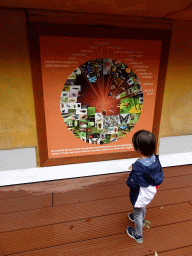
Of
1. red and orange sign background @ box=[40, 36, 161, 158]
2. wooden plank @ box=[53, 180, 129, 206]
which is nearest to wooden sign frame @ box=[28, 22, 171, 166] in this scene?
red and orange sign background @ box=[40, 36, 161, 158]

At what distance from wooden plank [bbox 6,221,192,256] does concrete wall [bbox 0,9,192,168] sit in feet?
4.40

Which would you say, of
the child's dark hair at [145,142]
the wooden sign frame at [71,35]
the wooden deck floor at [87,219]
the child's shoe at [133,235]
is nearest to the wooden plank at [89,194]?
the wooden deck floor at [87,219]

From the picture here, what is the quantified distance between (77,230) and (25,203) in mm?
808

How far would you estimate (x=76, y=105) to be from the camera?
2379mm

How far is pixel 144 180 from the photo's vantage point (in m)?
1.44

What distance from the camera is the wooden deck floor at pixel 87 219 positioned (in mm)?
1713

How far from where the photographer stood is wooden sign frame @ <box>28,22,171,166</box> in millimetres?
1988

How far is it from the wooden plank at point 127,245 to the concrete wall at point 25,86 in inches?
52.8

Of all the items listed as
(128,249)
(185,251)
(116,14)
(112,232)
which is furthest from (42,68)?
(185,251)

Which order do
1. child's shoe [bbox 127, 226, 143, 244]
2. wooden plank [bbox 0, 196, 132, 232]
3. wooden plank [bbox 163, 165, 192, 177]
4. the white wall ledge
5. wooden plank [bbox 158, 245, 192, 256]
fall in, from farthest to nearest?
wooden plank [bbox 163, 165, 192, 177] < the white wall ledge < wooden plank [bbox 0, 196, 132, 232] < child's shoe [bbox 127, 226, 143, 244] < wooden plank [bbox 158, 245, 192, 256]

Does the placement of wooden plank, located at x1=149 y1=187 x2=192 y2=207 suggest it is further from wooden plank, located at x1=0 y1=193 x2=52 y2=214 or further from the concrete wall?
wooden plank, located at x1=0 y1=193 x2=52 y2=214

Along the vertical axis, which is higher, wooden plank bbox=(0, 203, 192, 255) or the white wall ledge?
the white wall ledge

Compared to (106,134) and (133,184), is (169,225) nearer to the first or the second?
(133,184)

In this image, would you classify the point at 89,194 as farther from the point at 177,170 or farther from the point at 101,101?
the point at 177,170
